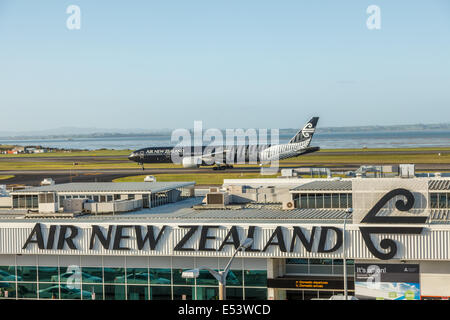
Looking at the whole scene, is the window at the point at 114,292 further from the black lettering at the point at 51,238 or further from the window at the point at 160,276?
the black lettering at the point at 51,238

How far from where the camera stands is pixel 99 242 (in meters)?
36.0

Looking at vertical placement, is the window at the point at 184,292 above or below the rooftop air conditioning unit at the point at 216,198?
below

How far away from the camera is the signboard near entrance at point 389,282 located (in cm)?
3234

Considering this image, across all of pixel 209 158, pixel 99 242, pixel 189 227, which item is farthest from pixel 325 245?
pixel 209 158

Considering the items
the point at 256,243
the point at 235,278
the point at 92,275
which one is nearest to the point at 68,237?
the point at 92,275

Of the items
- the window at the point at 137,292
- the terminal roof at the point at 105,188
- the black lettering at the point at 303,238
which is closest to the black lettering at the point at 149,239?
the window at the point at 137,292

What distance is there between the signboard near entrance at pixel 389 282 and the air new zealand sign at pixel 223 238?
103 cm

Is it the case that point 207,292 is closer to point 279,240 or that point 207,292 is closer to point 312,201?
point 279,240

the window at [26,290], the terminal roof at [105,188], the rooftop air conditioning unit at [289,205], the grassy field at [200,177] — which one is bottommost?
the window at [26,290]

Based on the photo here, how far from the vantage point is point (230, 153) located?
4774 inches

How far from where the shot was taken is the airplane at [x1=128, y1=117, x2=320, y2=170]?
4768 inches

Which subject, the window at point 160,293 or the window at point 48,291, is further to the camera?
the window at point 48,291

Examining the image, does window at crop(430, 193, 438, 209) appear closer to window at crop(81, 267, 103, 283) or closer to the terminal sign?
the terminal sign

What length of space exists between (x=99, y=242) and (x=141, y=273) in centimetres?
320
